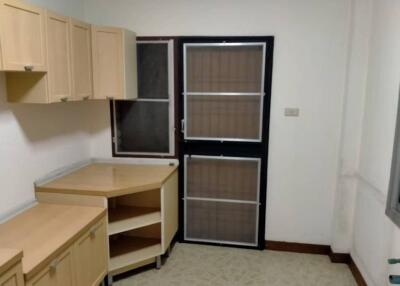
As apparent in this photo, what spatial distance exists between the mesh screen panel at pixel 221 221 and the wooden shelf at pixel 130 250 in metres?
0.46

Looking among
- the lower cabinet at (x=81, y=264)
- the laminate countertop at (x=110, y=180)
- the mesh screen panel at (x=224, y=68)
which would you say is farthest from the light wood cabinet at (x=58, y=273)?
the mesh screen panel at (x=224, y=68)

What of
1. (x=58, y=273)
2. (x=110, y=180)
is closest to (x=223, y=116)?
(x=110, y=180)

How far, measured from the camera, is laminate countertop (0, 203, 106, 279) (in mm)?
1846

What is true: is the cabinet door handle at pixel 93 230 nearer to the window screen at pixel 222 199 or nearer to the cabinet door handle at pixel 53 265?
the cabinet door handle at pixel 53 265

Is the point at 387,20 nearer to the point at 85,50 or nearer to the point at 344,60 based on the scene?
the point at 344,60

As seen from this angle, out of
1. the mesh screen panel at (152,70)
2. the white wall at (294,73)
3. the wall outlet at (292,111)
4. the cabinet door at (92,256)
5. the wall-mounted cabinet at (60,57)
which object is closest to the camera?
the wall-mounted cabinet at (60,57)

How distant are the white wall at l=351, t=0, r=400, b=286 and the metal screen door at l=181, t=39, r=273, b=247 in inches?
35.6

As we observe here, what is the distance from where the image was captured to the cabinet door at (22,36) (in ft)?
6.29

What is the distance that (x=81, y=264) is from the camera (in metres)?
2.24

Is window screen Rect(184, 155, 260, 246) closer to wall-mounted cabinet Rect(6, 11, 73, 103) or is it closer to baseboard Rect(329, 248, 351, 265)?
baseboard Rect(329, 248, 351, 265)

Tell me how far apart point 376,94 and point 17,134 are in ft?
9.13

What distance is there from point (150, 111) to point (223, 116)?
750 millimetres

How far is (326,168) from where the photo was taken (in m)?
3.21

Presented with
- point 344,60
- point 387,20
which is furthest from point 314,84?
point 387,20
